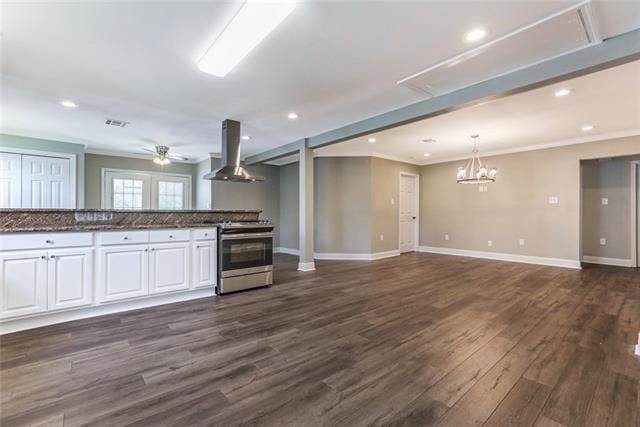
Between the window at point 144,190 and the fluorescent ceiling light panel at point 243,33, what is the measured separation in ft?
17.8

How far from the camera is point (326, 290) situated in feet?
12.8

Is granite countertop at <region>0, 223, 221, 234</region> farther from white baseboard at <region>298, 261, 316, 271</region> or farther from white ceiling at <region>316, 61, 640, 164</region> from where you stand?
white ceiling at <region>316, 61, 640, 164</region>

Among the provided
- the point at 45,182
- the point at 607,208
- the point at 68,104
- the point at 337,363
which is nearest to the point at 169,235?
the point at 68,104

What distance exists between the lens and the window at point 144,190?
21.6ft

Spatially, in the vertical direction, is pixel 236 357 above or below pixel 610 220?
below

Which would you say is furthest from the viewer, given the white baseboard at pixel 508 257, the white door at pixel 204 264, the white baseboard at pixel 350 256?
the white baseboard at pixel 350 256

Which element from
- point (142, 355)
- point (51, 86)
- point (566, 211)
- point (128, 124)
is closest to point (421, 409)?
point (142, 355)

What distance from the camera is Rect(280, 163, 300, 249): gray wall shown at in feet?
24.6

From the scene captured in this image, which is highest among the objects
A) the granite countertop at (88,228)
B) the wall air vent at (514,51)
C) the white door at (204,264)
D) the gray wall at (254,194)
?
the wall air vent at (514,51)

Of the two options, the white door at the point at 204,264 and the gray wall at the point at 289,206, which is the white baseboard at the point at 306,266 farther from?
the gray wall at the point at 289,206

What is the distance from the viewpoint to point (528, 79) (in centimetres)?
266

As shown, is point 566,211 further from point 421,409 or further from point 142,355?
point 142,355

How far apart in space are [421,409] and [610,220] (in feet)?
22.3

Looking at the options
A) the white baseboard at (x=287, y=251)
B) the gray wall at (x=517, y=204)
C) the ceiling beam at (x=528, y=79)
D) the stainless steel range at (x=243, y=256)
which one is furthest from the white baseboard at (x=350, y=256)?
the ceiling beam at (x=528, y=79)
